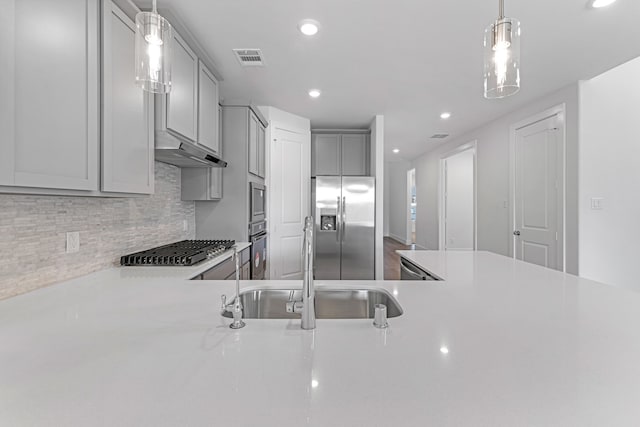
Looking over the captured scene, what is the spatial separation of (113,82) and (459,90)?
3.30m

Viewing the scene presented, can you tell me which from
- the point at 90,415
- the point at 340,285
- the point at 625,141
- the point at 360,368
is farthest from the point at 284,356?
the point at 625,141

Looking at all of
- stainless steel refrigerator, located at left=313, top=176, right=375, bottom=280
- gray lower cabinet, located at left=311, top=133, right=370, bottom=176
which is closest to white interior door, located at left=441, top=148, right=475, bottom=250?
gray lower cabinet, located at left=311, top=133, right=370, bottom=176

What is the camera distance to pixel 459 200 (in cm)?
670

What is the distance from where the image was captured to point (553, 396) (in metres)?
0.60

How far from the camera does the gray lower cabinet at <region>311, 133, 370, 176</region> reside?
5129 mm

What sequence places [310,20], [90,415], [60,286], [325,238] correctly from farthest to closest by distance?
[325,238], [310,20], [60,286], [90,415]

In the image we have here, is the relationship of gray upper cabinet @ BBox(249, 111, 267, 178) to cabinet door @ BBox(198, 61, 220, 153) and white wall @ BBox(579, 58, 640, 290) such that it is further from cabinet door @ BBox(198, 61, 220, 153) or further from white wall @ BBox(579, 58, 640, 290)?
white wall @ BBox(579, 58, 640, 290)

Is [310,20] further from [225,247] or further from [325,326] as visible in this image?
[325,326]

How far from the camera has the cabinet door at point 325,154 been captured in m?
5.13

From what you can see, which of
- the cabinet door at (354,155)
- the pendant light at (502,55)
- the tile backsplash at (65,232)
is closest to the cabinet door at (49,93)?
the tile backsplash at (65,232)

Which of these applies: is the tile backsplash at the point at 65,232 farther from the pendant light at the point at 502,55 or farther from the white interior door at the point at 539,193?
the white interior door at the point at 539,193

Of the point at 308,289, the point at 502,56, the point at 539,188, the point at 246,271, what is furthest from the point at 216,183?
the point at 539,188

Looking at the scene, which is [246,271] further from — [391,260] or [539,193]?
[391,260]

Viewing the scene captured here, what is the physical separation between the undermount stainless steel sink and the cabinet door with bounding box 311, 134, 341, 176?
12.5 ft
